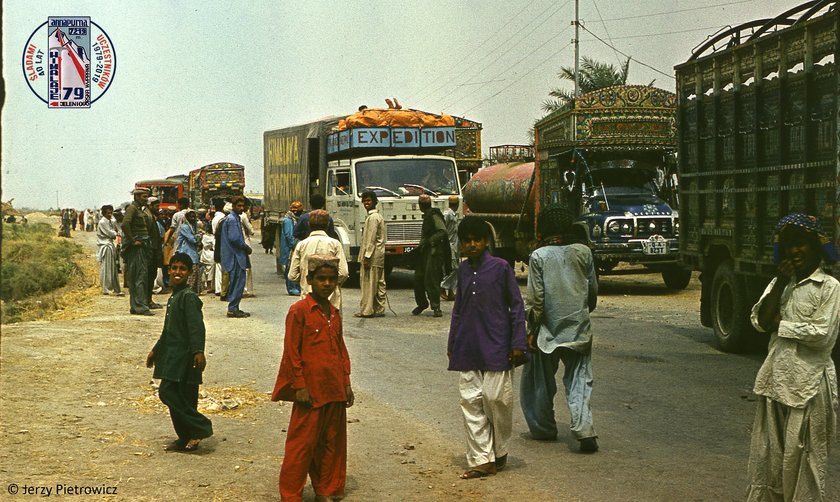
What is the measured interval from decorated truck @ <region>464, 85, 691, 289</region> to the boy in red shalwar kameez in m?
12.6

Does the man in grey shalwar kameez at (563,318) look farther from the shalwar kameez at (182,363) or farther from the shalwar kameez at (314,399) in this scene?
the shalwar kameez at (182,363)

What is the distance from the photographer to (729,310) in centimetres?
1184

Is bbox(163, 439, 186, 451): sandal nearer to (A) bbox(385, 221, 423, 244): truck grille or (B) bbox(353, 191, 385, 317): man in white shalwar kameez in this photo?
(B) bbox(353, 191, 385, 317): man in white shalwar kameez

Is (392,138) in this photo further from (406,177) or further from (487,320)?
(487,320)

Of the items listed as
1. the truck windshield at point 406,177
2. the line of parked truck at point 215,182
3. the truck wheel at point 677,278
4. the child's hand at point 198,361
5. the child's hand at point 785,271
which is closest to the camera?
the child's hand at point 785,271

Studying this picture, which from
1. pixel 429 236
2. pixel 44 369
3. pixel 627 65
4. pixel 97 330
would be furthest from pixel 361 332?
pixel 627 65

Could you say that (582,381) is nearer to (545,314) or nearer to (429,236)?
(545,314)

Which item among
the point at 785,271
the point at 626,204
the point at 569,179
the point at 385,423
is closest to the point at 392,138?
the point at 569,179

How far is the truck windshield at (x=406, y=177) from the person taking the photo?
1998cm

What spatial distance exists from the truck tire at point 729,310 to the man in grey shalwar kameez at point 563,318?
4.77m

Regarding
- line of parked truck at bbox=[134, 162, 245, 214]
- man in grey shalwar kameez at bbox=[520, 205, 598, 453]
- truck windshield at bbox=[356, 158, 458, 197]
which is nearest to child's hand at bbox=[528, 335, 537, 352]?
man in grey shalwar kameez at bbox=[520, 205, 598, 453]

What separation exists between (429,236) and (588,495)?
361 inches

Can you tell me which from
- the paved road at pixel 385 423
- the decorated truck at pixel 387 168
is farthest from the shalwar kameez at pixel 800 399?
the decorated truck at pixel 387 168

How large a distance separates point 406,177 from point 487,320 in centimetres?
1396
